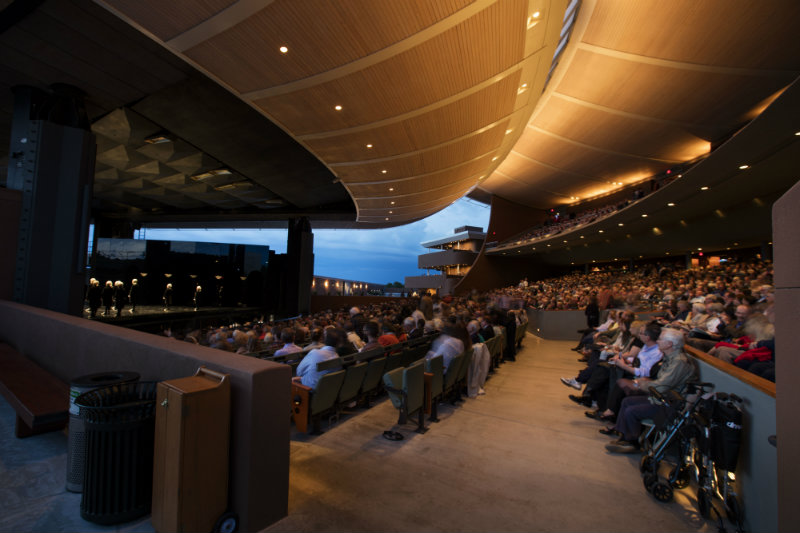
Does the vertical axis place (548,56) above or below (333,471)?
above

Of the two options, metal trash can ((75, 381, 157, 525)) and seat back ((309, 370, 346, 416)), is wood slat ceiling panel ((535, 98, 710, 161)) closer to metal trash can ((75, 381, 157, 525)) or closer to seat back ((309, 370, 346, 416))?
seat back ((309, 370, 346, 416))

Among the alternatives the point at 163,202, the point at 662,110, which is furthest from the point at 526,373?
the point at 163,202

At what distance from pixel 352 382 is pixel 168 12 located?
547cm

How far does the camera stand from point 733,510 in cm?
272

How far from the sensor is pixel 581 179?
1001 inches

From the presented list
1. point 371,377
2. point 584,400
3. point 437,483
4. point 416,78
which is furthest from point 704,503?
point 416,78

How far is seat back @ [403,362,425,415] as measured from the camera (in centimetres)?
416

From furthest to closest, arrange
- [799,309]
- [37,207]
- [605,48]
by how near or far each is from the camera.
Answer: [605,48]
[37,207]
[799,309]

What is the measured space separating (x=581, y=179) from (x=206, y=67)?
24724mm

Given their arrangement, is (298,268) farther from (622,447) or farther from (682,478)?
(682,478)

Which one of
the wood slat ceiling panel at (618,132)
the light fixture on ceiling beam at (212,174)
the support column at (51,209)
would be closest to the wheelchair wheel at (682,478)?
the support column at (51,209)

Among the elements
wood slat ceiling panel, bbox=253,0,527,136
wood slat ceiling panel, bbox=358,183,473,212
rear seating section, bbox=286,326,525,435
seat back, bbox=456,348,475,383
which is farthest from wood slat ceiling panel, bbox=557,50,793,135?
rear seating section, bbox=286,326,525,435

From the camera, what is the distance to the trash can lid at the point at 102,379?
92.1 inches

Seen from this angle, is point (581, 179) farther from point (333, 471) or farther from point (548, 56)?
point (333, 471)
